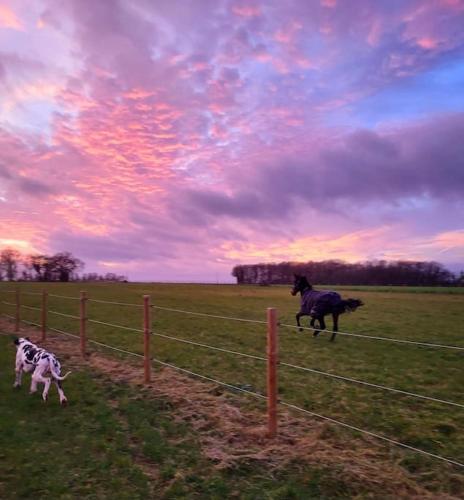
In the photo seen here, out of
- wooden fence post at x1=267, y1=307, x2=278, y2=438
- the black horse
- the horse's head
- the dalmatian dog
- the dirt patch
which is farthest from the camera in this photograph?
the horse's head

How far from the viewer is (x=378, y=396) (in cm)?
759

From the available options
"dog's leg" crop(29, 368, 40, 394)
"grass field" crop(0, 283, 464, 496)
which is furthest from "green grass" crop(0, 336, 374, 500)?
"grass field" crop(0, 283, 464, 496)

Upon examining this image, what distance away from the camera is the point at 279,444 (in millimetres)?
5359

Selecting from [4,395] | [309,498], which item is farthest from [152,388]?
[309,498]

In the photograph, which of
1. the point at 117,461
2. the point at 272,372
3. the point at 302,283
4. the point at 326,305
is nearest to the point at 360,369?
the point at 326,305

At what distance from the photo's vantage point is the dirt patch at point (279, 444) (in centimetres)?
443

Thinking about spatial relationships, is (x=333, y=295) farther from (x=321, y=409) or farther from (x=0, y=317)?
(x=0, y=317)

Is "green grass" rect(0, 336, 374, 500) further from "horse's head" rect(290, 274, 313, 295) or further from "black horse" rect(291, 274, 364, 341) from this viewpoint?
"horse's head" rect(290, 274, 313, 295)

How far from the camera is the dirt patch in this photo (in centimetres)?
443

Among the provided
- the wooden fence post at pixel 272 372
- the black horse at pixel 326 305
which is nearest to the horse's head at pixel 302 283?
the black horse at pixel 326 305

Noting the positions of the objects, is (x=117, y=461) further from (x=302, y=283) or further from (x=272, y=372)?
(x=302, y=283)

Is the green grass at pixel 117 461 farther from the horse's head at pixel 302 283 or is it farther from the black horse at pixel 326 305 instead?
the horse's head at pixel 302 283

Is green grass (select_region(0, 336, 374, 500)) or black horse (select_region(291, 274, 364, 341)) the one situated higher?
black horse (select_region(291, 274, 364, 341))

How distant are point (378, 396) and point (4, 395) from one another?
6.38 metres
